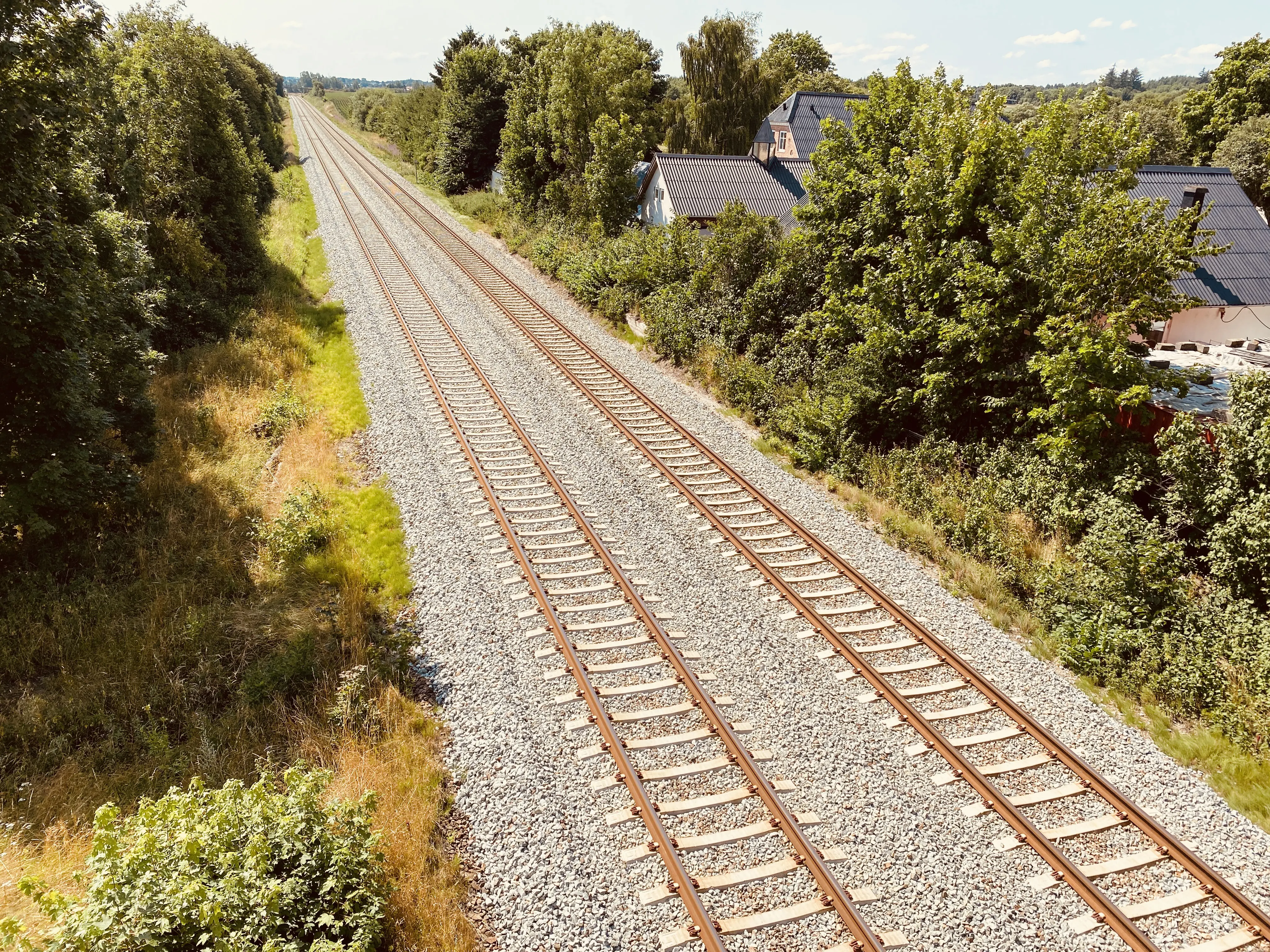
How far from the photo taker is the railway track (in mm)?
6027

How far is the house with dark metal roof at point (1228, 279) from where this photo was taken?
2062 centimetres

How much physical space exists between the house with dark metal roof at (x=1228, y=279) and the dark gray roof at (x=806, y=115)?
22.6 m

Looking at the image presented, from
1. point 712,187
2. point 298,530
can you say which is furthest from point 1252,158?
point 298,530

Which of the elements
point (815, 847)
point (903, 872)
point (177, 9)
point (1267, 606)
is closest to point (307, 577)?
point (815, 847)

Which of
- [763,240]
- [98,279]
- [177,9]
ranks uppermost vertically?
[177,9]

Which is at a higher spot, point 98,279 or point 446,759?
point 98,279

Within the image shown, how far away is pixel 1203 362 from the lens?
51.0ft

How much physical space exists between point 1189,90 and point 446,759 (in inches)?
2667

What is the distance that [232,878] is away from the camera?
484 centimetres

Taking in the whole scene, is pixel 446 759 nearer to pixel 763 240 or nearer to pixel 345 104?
pixel 763 240

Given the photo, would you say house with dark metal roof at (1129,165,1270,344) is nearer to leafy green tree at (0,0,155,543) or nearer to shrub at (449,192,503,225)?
leafy green tree at (0,0,155,543)

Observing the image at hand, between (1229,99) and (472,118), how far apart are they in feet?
159

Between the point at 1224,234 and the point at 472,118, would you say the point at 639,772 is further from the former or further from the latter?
the point at 472,118

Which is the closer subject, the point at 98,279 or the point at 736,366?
the point at 98,279
